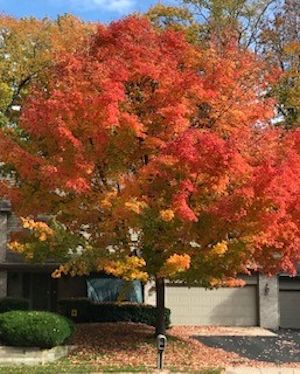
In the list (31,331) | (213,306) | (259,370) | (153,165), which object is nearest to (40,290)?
(213,306)

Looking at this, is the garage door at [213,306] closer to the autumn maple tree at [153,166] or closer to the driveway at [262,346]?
the driveway at [262,346]

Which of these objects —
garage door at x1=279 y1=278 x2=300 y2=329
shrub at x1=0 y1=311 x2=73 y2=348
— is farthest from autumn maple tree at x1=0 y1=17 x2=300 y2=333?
garage door at x1=279 y1=278 x2=300 y2=329

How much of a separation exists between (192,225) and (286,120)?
626 inches

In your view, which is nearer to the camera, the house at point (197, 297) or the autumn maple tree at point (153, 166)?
the autumn maple tree at point (153, 166)

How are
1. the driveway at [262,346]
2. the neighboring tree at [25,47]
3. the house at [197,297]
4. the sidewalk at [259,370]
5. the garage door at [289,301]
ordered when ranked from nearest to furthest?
the sidewalk at [259,370] → the driveway at [262,346] → the neighboring tree at [25,47] → the house at [197,297] → the garage door at [289,301]

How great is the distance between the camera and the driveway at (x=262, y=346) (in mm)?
22075

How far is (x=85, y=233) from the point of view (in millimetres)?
22266

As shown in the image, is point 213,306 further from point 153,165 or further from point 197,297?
point 153,165

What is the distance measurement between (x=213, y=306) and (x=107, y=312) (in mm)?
5808

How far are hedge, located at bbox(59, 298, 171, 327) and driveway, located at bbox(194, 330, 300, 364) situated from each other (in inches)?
122

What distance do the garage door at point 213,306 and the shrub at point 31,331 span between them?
12.7 meters

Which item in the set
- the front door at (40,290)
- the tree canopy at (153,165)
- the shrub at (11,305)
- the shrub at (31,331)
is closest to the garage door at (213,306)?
the front door at (40,290)

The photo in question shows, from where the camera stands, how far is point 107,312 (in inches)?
1158

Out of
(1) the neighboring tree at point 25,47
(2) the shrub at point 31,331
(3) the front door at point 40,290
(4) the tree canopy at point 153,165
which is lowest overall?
(2) the shrub at point 31,331
